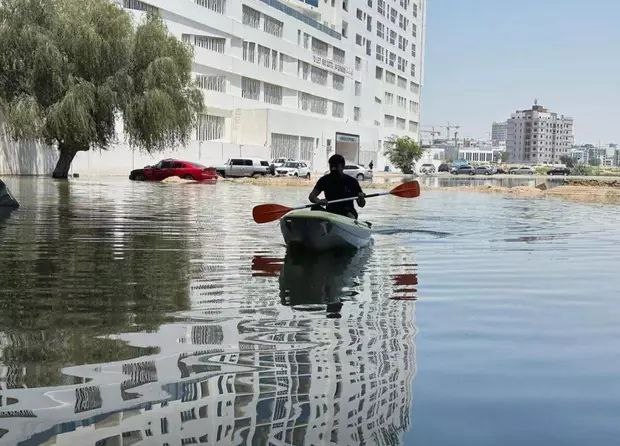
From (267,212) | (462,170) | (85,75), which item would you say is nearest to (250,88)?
(85,75)

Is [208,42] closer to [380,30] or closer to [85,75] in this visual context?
[85,75]

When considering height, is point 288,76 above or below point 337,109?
above

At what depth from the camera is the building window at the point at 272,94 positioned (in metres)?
72.2

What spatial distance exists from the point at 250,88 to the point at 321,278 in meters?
60.3

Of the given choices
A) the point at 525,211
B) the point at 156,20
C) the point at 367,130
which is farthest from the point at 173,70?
the point at 367,130

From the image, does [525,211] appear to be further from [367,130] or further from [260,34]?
[367,130]

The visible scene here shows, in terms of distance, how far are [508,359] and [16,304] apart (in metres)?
4.71

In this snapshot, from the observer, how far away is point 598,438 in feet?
14.4

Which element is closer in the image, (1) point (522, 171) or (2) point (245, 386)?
(2) point (245, 386)

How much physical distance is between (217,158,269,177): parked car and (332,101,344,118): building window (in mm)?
32150

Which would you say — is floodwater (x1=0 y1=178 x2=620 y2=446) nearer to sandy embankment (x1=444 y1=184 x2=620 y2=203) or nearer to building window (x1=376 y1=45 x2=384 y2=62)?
sandy embankment (x1=444 y1=184 x2=620 y2=203)

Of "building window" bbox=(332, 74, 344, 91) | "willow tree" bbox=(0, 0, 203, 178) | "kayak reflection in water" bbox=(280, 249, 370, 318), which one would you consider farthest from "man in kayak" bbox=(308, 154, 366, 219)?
"building window" bbox=(332, 74, 344, 91)

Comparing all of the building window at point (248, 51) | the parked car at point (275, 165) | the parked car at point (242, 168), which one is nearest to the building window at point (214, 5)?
the building window at point (248, 51)

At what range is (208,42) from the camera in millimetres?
63719
